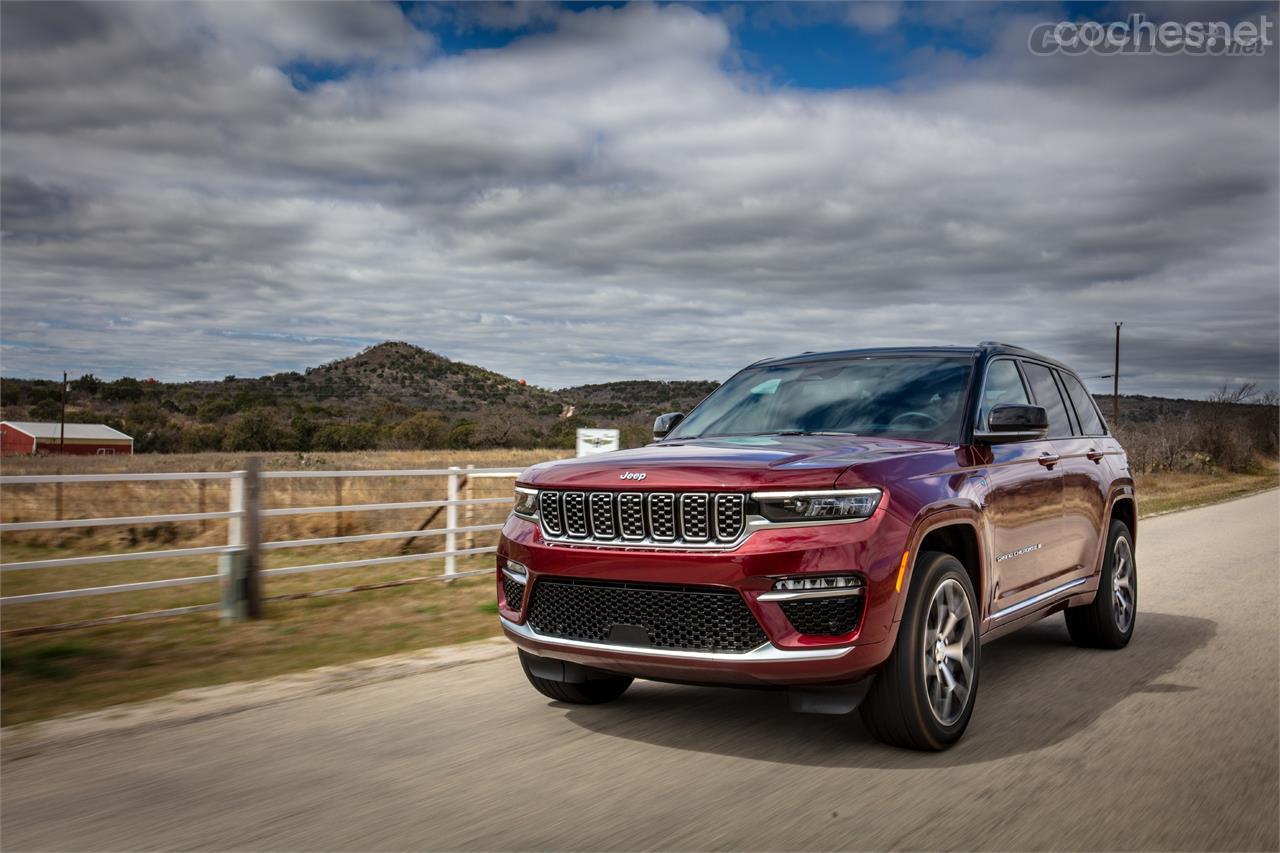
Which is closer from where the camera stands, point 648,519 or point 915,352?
point 648,519

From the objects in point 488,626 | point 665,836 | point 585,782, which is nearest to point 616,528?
point 585,782

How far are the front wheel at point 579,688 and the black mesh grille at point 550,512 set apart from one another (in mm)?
768

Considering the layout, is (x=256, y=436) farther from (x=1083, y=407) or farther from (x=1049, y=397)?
(x=1049, y=397)

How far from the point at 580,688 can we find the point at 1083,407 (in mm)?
4321

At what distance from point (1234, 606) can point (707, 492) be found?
673cm

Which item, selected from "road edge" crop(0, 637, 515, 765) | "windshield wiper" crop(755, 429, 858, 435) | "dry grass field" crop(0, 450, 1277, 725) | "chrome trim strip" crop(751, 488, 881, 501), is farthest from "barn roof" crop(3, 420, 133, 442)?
"chrome trim strip" crop(751, 488, 881, 501)

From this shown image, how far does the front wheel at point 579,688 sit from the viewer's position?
17.6ft

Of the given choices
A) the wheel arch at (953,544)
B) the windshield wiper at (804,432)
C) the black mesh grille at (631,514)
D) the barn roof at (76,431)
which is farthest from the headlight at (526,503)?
the barn roof at (76,431)

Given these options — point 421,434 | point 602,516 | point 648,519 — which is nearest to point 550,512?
point 602,516

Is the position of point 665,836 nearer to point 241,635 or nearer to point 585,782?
point 585,782

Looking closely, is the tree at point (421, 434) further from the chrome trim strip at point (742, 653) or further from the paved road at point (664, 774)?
the chrome trim strip at point (742, 653)

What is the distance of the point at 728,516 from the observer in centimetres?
437

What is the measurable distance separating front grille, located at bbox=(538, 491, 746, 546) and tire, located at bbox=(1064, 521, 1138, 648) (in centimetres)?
358

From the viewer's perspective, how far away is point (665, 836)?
143 inches
